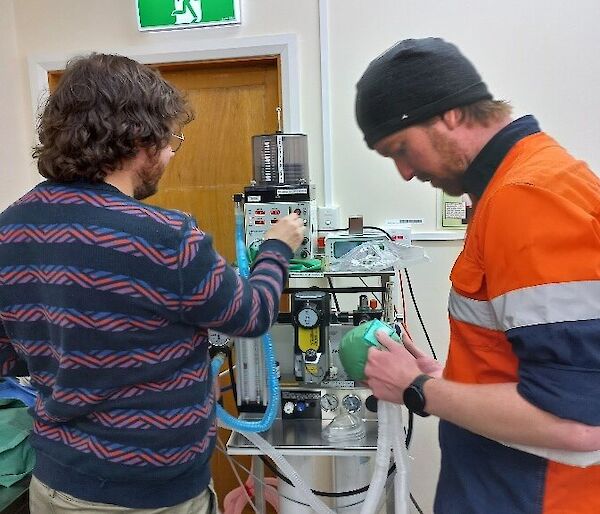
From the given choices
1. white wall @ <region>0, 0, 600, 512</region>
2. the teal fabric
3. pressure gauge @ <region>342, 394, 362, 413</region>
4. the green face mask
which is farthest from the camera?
white wall @ <region>0, 0, 600, 512</region>

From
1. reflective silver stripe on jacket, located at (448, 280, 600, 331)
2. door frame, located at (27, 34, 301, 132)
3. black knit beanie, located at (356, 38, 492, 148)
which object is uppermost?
door frame, located at (27, 34, 301, 132)

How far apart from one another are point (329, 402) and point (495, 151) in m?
0.99

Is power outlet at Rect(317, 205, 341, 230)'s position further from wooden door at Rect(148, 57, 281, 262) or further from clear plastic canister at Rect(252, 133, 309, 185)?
wooden door at Rect(148, 57, 281, 262)

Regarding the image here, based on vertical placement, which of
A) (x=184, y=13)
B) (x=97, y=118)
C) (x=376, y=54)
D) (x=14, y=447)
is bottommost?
(x=14, y=447)

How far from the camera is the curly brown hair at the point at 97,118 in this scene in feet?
2.93

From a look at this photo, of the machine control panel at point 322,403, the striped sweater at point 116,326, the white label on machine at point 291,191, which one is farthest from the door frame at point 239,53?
the striped sweater at point 116,326

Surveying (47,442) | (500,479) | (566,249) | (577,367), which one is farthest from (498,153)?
(47,442)

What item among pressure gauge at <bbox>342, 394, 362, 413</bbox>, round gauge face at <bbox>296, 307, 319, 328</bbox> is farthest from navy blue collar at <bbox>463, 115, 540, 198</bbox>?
pressure gauge at <bbox>342, 394, 362, 413</bbox>

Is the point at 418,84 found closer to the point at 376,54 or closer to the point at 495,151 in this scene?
the point at 495,151

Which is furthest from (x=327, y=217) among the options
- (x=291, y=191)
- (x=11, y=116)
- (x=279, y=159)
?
(x=11, y=116)

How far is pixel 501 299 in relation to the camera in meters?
0.76

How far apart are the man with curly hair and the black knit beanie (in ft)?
1.22

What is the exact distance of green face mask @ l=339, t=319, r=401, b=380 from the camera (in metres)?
1.09

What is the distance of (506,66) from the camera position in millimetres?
2012
